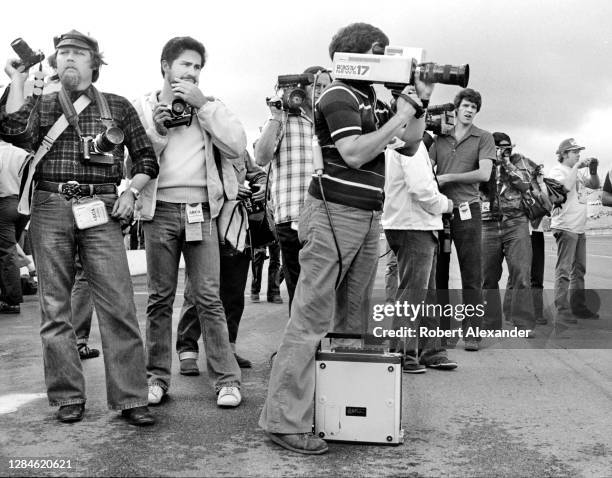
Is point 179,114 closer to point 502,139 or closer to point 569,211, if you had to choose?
point 502,139

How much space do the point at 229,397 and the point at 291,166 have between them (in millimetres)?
1866

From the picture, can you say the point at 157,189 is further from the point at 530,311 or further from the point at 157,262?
the point at 530,311

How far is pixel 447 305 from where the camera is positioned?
700 cm

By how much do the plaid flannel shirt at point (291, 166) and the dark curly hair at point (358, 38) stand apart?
167 centimetres

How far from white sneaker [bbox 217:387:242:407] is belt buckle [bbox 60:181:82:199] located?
→ 1395 mm

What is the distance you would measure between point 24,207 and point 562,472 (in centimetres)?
303

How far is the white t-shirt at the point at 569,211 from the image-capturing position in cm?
891

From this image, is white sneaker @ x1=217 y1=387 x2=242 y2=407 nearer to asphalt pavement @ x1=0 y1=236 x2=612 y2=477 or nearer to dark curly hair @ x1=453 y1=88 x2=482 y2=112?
asphalt pavement @ x1=0 y1=236 x2=612 y2=477

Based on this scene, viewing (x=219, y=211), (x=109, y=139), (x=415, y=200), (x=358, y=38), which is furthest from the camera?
(x=415, y=200)

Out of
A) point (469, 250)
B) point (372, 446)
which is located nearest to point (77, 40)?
point (372, 446)

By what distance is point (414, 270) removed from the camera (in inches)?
228

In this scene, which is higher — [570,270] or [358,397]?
[570,270]

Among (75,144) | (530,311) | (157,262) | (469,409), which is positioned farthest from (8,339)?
(530,311)

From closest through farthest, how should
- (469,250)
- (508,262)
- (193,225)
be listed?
(193,225) < (469,250) < (508,262)
